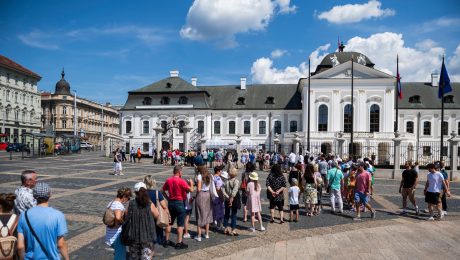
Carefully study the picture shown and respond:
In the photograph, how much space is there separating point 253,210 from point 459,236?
478 cm

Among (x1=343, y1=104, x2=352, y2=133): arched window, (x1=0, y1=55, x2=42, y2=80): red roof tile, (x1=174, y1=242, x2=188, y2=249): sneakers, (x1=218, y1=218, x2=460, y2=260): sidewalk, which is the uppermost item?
(x1=0, y1=55, x2=42, y2=80): red roof tile

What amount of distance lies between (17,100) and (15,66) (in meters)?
5.81

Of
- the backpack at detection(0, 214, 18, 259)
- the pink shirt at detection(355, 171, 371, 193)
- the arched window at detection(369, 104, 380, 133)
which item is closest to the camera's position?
the backpack at detection(0, 214, 18, 259)

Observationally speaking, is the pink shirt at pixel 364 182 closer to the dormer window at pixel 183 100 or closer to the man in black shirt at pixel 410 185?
the man in black shirt at pixel 410 185

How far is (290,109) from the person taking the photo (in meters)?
45.8

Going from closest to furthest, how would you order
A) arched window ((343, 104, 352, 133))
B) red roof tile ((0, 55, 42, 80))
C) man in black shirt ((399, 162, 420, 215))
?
man in black shirt ((399, 162, 420, 215)), arched window ((343, 104, 352, 133)), red roof tile ((0, 55, 42, 80))

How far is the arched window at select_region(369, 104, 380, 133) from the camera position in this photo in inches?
1576

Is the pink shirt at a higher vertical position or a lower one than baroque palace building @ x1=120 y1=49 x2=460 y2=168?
lower

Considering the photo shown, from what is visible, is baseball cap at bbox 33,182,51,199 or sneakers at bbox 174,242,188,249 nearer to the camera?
baseball cap at bbox 33,182,51,199

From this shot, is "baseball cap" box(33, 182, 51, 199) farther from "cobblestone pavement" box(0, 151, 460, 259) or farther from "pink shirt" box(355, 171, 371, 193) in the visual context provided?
"pink shirt" box(355, 171, 371, 193)

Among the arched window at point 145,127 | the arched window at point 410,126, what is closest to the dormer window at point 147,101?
the arched window at point 145,127

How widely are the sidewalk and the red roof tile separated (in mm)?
61008

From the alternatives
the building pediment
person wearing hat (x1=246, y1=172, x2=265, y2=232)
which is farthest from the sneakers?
the building pediment

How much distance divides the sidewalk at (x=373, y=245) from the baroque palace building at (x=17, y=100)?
5759 cm
